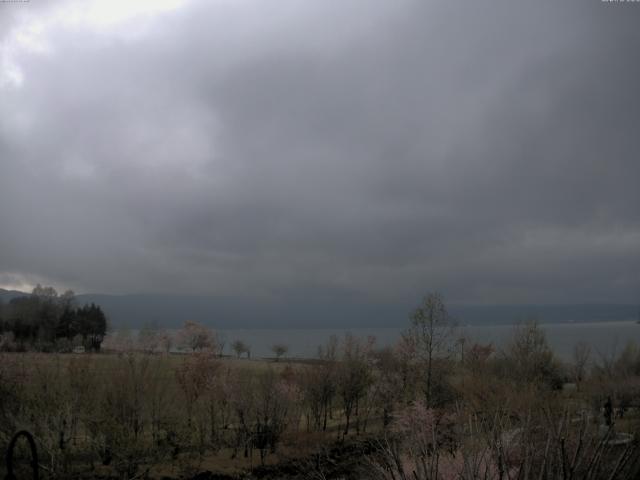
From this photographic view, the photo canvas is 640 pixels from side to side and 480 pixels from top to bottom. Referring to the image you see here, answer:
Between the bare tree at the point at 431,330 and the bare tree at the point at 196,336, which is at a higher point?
the bare tree at the point at 431,330

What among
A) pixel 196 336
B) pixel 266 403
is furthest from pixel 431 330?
pixel 196 336

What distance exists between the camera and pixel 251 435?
37875 millimetres

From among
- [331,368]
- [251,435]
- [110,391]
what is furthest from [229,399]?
[331,368]

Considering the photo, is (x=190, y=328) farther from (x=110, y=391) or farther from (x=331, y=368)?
(x=110, y=391)

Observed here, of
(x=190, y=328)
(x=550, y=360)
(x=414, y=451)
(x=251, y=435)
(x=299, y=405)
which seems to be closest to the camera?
(x=414, y=451)

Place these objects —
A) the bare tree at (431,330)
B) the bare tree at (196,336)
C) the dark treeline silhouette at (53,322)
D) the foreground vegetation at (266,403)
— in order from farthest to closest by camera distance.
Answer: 1. the dark treeline silhouette at (53,322)
2. the bare tree at (196,336)
3. the bare tree at (431,330)
4. the foreground vegetation at (266,403)

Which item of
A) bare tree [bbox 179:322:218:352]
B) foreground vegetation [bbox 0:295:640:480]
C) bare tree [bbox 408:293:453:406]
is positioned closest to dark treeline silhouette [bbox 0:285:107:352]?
bare tree [bbox 179:322:218:352]

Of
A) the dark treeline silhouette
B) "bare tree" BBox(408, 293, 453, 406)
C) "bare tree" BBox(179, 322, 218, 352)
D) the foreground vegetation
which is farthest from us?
the dark treeline silhouette

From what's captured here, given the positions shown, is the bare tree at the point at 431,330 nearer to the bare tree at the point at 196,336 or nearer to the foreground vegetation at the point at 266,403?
the foreground vegetation at the point at 266,403

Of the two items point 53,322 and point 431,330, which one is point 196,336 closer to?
point 53,322

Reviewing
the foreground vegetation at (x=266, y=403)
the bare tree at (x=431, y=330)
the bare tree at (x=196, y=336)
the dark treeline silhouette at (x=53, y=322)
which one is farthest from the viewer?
the dark treeline silhouette at (x=53, y=322)

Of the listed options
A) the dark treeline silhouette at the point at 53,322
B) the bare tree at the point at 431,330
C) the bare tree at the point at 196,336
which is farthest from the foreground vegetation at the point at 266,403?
the dark treeline silhouette at the point at 53,322

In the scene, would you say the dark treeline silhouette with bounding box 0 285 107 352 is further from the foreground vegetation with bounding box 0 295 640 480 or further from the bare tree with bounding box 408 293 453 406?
the bare tree with bounding box 408 293 453 406

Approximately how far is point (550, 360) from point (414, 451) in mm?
57426
